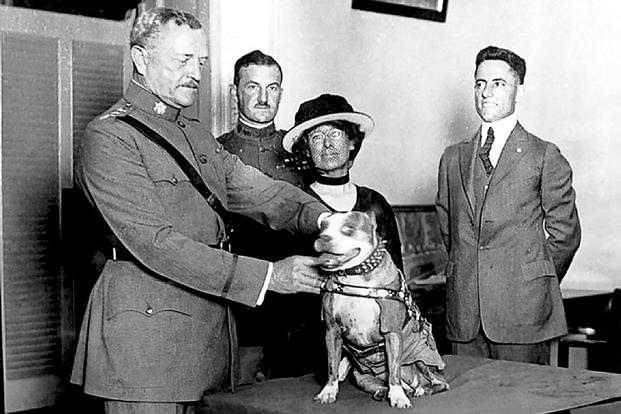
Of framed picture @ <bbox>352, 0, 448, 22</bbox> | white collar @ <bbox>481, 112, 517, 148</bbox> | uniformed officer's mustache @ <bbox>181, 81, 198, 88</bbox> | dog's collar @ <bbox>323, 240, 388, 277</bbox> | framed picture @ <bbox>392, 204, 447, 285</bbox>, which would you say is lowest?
framed picture @ <bbox>392, 204, 447, 285</bbox>

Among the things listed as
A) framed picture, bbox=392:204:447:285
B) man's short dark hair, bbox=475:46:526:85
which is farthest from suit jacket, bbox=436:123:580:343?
framed picture, bbox=392:204:447:285

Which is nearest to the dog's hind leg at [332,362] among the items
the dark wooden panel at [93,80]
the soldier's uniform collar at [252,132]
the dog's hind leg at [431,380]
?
the dog's hind leg at [431,380]

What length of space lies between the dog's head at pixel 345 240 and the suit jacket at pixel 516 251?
67.2 inches

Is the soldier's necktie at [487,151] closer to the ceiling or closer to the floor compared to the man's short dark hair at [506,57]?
closer to the floor

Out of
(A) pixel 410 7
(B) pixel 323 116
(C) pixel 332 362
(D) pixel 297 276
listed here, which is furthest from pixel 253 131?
(A) pixel 410 7

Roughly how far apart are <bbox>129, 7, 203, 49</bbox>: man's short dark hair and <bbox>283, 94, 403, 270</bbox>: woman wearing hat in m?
1.15

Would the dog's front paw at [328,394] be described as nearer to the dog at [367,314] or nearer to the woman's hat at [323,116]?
the dog at [367,314]

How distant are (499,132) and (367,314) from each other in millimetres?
1857

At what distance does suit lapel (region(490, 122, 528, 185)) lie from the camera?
4492mm

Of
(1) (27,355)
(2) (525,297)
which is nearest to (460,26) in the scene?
(2) (525,297)

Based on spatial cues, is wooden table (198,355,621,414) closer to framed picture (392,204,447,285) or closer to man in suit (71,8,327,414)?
man in suit (71,8,327,414)

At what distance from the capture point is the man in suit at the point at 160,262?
Result: 305 centimetres

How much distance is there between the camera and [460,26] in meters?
6.81

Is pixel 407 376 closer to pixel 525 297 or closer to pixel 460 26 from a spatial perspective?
pixel 525 297
